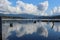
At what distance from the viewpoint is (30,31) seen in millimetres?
5746

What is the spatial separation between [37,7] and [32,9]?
13 centimetres

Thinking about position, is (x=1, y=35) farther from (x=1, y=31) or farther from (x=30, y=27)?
(x=30, y=27)

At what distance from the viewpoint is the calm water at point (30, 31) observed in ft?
18.9

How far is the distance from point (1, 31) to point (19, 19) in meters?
0.53

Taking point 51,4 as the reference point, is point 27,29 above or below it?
below

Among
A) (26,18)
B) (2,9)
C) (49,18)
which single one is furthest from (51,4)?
(2,9)

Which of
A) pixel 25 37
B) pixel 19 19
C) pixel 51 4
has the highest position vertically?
pixel 51 4

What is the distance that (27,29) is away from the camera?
18.9ft

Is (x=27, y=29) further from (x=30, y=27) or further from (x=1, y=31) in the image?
(x=1, y=31)

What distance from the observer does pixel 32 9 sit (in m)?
5.75

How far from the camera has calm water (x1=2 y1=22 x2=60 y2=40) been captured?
5.75 m

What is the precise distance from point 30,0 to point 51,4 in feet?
1.72

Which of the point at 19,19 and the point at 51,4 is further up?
the point at 51,4

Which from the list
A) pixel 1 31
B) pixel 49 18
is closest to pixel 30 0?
pixel 49 18
